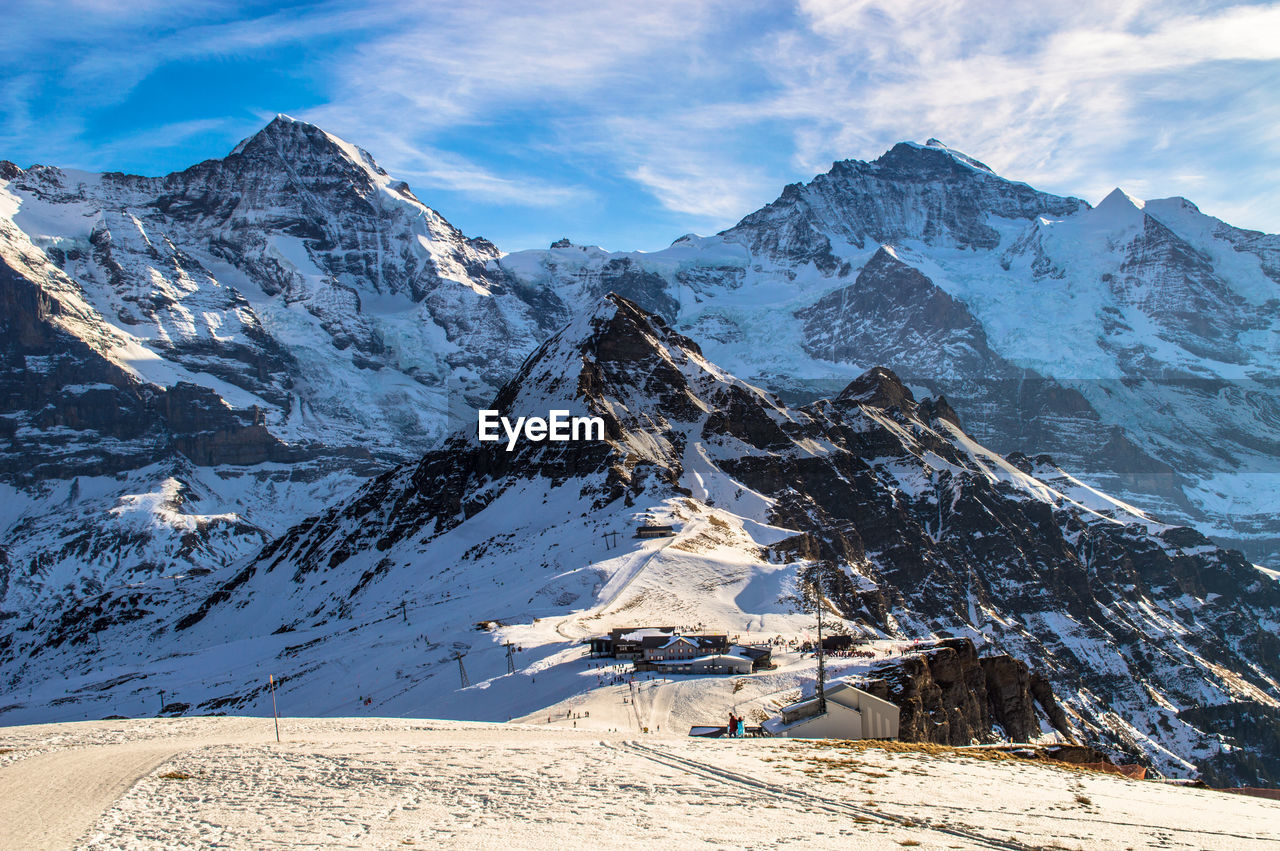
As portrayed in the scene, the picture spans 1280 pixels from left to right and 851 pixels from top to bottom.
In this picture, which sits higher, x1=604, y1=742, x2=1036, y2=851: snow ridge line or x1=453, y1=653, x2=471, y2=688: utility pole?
x1=604, y1=742, x2=1036, y2=851: snow ridge line

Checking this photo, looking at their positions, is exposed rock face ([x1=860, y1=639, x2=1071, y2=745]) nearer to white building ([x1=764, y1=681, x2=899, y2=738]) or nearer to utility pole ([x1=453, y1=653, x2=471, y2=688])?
white building ([x1=764, y1=681, x2=899, y2=738])

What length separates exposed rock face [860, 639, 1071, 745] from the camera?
74.2 meters

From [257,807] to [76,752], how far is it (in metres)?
15.7

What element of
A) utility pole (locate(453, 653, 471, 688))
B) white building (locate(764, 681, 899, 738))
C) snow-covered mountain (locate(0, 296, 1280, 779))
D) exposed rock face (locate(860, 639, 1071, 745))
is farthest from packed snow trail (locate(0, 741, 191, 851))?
utility pole (locate(453, 653, 471, 688))

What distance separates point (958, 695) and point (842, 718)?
32278 millimetres

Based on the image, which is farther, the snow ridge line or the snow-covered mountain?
the snow-covered mountain

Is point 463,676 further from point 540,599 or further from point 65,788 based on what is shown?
point 65,788

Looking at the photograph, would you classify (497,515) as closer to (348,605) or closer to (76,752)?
(348,605)

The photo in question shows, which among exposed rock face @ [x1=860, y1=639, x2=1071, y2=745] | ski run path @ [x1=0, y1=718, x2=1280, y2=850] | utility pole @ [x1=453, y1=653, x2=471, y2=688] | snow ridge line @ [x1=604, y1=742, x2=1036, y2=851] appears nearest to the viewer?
ski run path @ [x1=0, y1=718, x2=1280, y2=850]

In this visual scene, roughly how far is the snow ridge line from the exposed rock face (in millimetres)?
36556

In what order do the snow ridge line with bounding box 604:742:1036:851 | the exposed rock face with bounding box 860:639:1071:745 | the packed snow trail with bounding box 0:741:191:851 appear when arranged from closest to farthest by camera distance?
the snow ridge line with bounding box 604:742:1036:851
the packed snow trail with bounding box 0:741:191:851
the exposed rock face with bounding box 860:639:1071:745

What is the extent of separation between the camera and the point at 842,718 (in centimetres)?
5741

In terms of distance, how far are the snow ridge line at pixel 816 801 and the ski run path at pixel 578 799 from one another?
7cm

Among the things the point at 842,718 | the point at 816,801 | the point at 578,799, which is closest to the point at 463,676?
the point at 842,718
